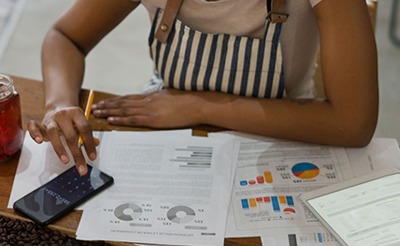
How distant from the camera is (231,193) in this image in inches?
47.1

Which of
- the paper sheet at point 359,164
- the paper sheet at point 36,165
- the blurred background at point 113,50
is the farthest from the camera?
the blurred background at point 113,50

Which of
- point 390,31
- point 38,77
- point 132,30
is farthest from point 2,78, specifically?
point 390,31

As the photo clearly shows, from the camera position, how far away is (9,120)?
4.14 ft

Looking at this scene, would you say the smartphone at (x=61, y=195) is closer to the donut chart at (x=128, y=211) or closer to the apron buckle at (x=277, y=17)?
the donut chart at (x=128, y=211)

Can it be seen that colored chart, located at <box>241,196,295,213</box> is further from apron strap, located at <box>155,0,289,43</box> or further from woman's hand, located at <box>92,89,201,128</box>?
apron strap, located at <box>155,0,289,43</box>

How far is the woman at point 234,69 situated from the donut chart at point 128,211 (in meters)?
0.11

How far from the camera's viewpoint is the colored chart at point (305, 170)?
4.04 feet

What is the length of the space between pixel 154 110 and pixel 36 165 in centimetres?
27

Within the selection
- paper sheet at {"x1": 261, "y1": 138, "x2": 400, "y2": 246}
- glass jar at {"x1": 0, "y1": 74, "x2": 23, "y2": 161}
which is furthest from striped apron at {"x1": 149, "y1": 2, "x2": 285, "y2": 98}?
glass jar at {"x1": 0, "y1": 74, "x2": 23, "y2": 161}

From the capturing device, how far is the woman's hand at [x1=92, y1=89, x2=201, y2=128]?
1365 millimetres

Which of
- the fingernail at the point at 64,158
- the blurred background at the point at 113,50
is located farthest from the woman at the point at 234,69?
the blurred background at the point at 113,50

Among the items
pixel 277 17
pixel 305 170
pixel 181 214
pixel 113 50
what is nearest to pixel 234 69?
pixel 277 17

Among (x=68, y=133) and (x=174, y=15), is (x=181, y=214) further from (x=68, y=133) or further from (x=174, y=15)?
(x=174, y=15)

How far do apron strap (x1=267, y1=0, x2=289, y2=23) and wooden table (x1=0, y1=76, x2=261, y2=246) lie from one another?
255 mm
